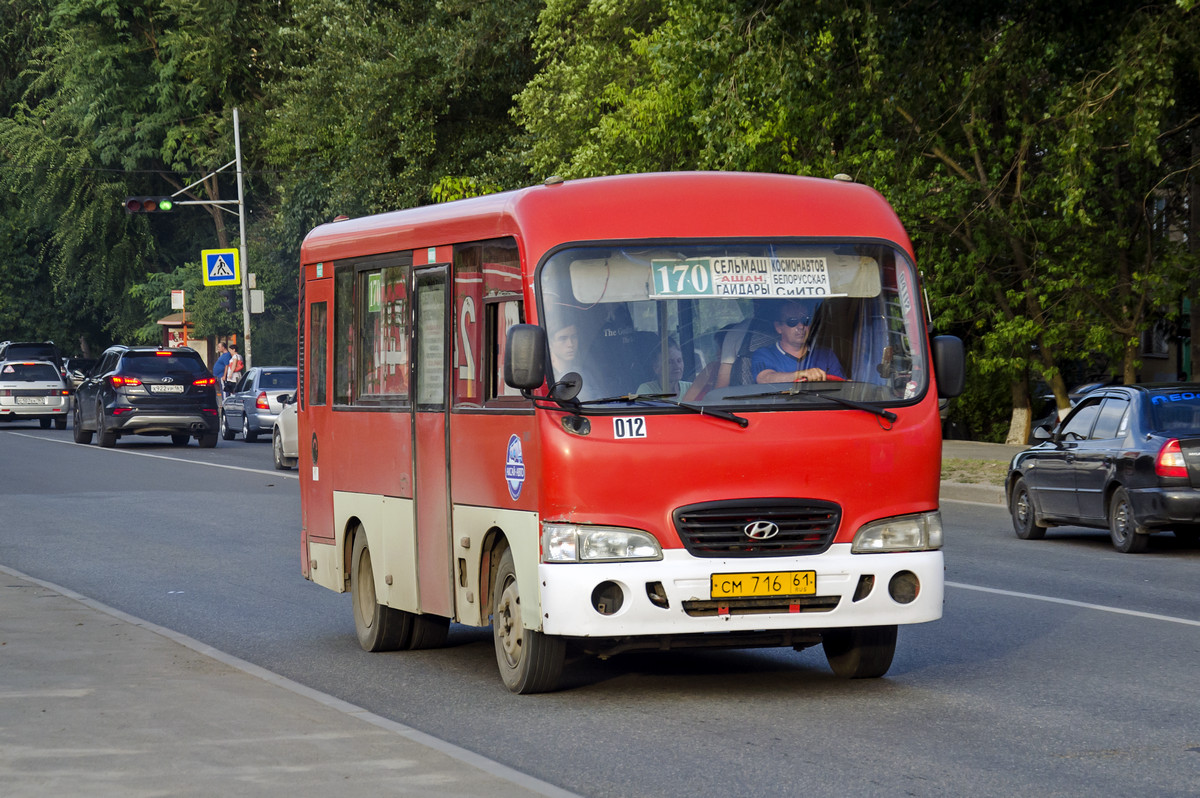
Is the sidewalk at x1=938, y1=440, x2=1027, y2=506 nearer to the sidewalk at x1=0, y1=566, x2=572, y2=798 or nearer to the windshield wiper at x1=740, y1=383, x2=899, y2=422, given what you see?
the windshield wiper at x1=740, y1=383, x2=899, y2=422

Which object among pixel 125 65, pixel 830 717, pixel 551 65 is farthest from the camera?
pixel 125 65

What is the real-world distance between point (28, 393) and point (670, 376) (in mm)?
41364

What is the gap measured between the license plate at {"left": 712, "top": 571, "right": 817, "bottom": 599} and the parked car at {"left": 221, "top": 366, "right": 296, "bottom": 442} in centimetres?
2955

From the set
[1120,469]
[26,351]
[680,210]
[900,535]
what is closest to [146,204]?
[26,351]

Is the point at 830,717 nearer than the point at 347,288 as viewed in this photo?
Yes

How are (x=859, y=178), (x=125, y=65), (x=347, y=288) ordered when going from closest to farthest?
(x=347, y=288) < (x=859, y=178) < (x=125, y=65)

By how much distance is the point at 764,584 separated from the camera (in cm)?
838

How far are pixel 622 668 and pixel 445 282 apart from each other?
90.1 inches

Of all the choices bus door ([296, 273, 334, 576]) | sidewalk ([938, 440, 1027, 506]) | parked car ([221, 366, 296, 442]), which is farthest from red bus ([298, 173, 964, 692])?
parked car ([221, 366, 296, 442])

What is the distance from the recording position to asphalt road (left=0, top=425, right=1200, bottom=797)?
7.08 metres

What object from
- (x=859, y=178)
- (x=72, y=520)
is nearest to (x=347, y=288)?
(x=72, y=520)

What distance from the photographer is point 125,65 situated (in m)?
70.8

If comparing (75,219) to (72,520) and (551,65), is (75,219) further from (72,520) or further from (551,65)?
(72,520)

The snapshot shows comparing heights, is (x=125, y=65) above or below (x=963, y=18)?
above
